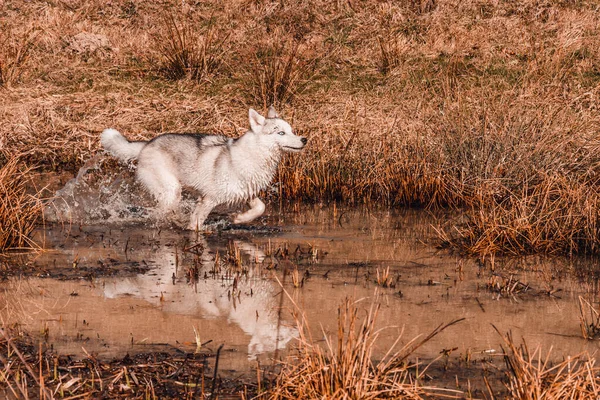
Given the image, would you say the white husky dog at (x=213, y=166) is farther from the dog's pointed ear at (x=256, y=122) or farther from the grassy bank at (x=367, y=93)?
the grassy bank at (x=367, y=93)

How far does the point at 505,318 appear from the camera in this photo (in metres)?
5.98

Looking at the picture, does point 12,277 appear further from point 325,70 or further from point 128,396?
point 325,70

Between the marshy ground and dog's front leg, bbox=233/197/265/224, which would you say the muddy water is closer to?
the marshy ground

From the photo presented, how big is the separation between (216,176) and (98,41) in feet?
27.9

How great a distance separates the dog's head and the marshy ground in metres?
0.96

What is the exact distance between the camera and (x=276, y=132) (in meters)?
9.02

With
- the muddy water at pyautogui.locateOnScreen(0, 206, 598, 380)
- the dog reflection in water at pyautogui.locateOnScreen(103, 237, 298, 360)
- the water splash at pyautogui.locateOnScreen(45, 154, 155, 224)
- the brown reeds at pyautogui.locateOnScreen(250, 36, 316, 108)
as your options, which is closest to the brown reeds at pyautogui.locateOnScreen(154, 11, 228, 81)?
the brown reeds at pyautogui.locateOnScreen(250, 36, 316, 108)

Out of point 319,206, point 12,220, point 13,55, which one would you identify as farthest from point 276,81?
point 12,220

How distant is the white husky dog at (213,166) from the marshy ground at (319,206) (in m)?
0.45

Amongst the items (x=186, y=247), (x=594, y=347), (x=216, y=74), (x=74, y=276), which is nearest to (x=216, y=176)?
(x=186, y=247)

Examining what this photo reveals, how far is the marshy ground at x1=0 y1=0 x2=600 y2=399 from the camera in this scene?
193 inches

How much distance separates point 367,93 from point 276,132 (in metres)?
5.90

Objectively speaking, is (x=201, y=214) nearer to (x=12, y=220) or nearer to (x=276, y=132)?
(x=276, y=132)

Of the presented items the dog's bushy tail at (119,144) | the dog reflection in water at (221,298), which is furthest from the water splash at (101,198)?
the dog reflection in water at (221,298)
